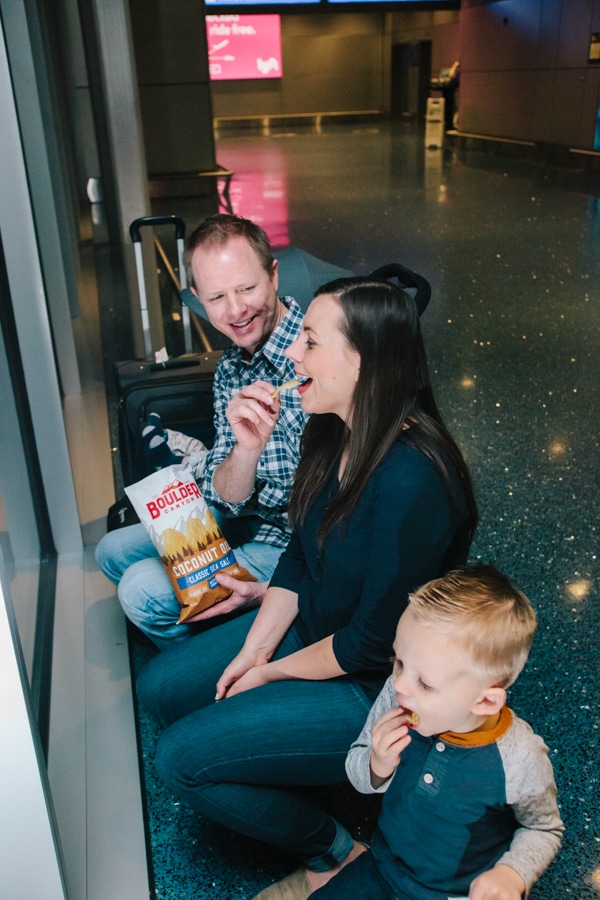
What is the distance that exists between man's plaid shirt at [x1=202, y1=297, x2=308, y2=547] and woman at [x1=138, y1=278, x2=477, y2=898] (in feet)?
0.85

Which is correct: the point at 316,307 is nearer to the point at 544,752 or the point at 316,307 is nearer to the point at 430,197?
the point at 544,752

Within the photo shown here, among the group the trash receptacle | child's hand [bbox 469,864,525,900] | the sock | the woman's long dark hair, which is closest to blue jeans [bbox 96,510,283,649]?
the sock

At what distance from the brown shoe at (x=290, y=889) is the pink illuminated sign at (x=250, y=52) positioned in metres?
26.1

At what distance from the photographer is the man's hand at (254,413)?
1576 millimetres

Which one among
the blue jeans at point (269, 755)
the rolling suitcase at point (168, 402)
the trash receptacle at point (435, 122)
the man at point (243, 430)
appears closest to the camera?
the blue jeans at point (269, 755)

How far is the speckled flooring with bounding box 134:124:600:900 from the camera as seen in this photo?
165 centimetres

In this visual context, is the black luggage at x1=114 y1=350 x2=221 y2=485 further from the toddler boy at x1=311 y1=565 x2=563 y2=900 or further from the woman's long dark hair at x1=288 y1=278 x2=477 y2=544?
the toddler boy at x1=311 y1=565 x2=563 y2=900

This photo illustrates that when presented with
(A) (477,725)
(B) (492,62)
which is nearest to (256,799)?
(A) (477,725)

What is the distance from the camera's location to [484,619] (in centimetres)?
106

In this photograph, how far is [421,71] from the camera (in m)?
22.9

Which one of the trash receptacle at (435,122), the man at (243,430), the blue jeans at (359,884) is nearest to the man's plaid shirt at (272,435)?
the man at (243,430)

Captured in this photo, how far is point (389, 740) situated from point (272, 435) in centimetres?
85

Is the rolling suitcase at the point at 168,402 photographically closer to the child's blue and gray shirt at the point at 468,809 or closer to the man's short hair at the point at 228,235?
the man's short hair at the point at 228,235

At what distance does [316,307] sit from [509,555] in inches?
63.6
